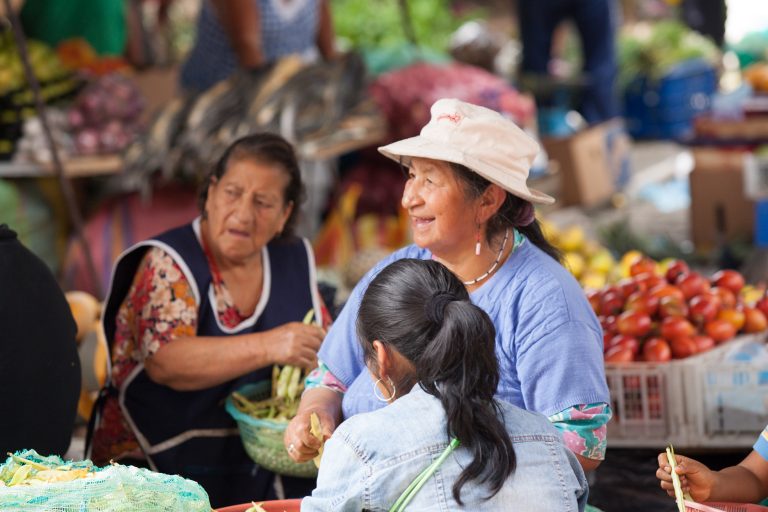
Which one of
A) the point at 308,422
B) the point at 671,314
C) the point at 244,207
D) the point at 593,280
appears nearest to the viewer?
the point at 308,422

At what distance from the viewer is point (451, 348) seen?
1.98m

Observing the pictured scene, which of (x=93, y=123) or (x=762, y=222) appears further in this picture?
(x=762, y=222)

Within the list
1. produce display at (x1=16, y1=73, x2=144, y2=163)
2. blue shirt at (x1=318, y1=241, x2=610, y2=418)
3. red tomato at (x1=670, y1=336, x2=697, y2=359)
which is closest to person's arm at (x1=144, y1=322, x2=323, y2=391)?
blue shirt at (x1=318, y1=241, x2=610, y2=418)

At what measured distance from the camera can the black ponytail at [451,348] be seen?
1950 millimetres

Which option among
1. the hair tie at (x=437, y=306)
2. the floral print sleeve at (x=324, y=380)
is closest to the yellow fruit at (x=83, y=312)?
the floral print sleeve at (x=324, y=380)

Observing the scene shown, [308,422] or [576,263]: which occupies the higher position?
[308,422]

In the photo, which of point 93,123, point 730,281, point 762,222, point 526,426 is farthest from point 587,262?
point 526,426

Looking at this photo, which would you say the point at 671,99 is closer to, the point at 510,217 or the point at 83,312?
the point at 83,312

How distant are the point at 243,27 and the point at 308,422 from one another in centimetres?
323

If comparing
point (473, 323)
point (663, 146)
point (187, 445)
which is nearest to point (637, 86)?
point (663, 146)

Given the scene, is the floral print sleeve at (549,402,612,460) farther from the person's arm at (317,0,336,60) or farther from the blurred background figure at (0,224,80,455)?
the person's arm at (317,0,336,60)

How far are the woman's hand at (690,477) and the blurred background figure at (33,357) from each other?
1.40 metres

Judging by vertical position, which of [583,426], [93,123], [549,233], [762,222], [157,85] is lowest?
[762,222]

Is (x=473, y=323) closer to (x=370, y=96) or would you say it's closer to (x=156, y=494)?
(x=156, y=494)
